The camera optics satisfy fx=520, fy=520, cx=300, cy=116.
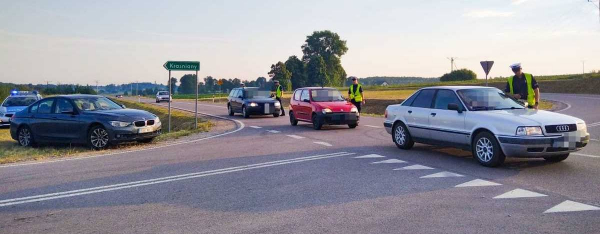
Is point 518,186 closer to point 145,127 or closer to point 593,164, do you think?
point 593,164

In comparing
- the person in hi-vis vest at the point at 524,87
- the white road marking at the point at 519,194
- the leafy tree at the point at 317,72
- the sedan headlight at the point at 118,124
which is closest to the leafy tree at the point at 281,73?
the leafy tree at the point at 317,72

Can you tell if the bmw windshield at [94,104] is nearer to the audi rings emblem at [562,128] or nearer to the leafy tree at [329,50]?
the audi rings emblem at [562,128]

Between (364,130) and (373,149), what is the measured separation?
503 cm

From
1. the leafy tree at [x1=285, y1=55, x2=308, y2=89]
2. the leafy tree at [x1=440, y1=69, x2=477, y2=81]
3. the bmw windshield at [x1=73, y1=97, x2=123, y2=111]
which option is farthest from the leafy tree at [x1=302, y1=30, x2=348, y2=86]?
the bmw windshield at [x1=73, y1=97, x2=123, y2=111]

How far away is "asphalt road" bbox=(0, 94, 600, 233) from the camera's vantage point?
5.54m

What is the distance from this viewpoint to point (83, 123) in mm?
13547

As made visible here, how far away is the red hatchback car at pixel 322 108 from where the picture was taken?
16.9m

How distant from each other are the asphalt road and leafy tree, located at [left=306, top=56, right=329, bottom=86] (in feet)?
280

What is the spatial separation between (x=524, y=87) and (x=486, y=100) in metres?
2.18

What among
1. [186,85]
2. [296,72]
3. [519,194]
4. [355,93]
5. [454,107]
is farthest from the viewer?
[186,85]

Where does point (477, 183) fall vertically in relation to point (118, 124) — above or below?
below

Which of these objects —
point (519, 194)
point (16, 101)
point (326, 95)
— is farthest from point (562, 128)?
point (16, 101)

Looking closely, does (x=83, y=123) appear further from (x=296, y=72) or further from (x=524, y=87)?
(x=296, y=72)

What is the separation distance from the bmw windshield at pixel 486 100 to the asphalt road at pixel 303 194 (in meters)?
1.04
